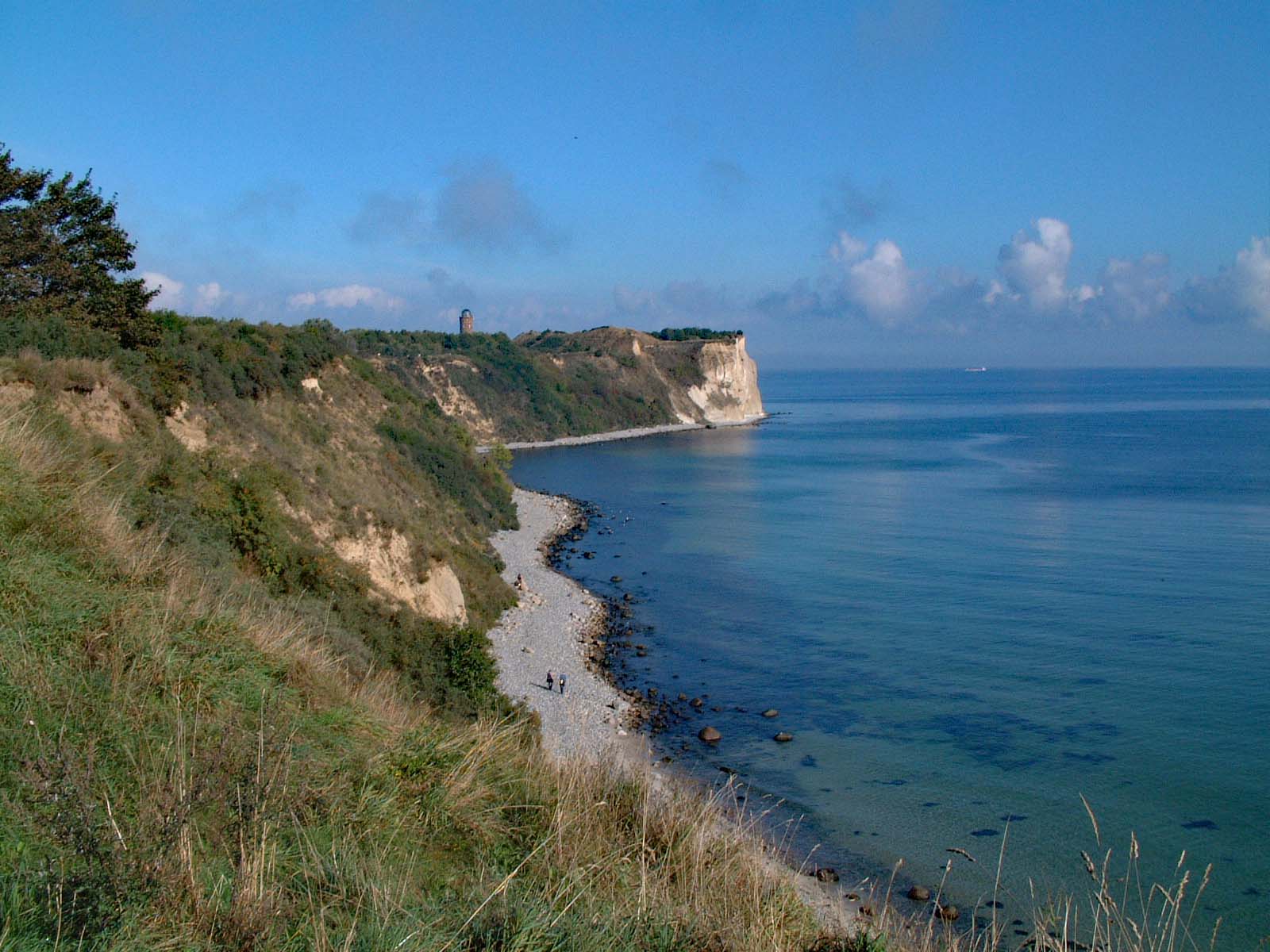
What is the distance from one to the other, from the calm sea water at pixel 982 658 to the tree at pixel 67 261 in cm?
1512

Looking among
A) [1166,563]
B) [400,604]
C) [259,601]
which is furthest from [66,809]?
[1166,563]

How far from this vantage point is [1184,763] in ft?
60.8

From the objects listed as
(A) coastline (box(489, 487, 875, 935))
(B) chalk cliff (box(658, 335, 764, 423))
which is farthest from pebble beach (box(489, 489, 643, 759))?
(B) chalk cliff (box(658, 335, 764, 423))

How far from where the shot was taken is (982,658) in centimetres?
2517

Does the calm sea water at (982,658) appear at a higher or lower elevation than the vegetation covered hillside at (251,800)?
lower

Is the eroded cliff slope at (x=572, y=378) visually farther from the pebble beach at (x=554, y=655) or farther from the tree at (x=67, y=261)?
the tree at (x=67, y=261)

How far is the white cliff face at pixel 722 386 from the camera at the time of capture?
12262 cm

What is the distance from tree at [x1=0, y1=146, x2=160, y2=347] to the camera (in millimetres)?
19484

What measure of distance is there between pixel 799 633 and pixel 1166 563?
16723 mm

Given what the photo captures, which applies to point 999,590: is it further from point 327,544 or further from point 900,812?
point 327,544

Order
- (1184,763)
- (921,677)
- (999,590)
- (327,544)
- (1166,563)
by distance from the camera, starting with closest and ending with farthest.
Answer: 1. (1184,763)
2. (327,544)
3. (921,677)
4. (999,590)
5. (1166,563)

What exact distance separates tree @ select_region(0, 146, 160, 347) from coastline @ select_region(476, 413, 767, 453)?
57.5 metres

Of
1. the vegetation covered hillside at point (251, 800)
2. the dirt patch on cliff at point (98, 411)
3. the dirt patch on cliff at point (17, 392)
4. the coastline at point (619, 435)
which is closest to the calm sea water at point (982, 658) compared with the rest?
the vegetation covered hillside at point (251, 800)

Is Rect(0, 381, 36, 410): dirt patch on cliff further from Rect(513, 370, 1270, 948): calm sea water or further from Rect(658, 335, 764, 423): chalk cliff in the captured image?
Rect(658, 335, 764, 423): chalk cliff
